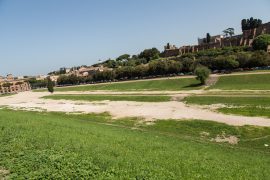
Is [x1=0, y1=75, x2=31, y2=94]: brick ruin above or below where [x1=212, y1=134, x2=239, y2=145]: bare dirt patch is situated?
above

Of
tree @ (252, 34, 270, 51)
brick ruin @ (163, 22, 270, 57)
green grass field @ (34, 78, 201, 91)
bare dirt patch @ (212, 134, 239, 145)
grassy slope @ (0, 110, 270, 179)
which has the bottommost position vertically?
bare dirt patch @ (212, 134, 239, 145)

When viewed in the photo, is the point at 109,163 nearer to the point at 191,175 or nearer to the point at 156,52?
the point at 191,175

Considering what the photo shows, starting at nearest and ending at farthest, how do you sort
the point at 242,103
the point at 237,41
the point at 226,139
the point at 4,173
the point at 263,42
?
the point at 4,173 < the point at 226,139 < the point at 242,103 < the point at 263,42 < the point at 237,41

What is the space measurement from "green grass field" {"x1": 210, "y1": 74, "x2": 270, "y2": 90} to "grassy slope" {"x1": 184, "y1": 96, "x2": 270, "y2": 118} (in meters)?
12.1

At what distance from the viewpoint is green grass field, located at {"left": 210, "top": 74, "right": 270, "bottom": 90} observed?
5759 centimetres

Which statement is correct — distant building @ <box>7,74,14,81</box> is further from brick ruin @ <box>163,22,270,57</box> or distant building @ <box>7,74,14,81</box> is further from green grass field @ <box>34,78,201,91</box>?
green grass field @ <box>34,78,201,91</box>

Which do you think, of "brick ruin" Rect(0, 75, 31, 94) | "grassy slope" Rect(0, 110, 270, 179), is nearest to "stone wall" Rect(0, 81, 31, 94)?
"brick ruin" Rect(0, 75, 31, 94)

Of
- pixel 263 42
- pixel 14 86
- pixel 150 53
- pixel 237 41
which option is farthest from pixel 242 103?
pixel 14 86

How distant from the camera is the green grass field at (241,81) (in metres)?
57.6

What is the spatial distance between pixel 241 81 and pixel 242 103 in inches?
928

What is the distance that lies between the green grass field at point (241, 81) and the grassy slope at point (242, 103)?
39.7 feet

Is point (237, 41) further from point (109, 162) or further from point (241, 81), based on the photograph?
point (109, 162)

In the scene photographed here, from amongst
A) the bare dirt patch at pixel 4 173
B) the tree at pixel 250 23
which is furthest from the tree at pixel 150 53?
the bare dirt patch at pixel 4 173

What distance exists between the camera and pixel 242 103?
135ft
